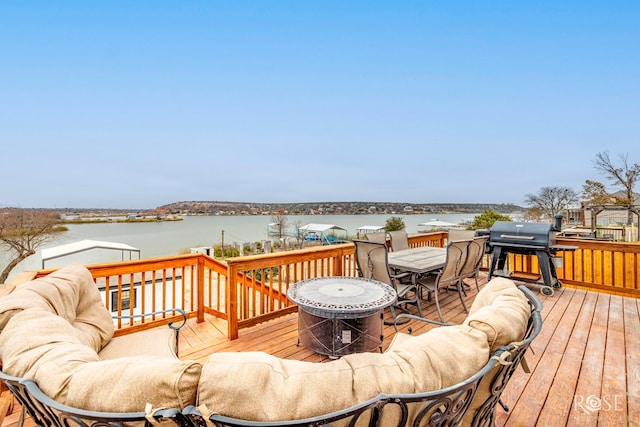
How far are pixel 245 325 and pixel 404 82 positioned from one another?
8.30 meters

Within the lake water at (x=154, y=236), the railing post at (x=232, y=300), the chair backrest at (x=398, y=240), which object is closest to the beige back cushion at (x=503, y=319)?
the railing post at (x=232, y=300)

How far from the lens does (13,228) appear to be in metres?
13.7

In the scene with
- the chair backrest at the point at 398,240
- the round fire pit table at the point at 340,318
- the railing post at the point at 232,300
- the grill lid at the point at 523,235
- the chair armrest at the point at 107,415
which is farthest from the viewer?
the chair backrest at the point at 398,240

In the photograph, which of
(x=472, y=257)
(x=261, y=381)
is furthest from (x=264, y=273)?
(x=261, y=381)

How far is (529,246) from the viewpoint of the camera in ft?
15.5

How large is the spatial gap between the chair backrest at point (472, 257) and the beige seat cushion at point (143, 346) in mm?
3611

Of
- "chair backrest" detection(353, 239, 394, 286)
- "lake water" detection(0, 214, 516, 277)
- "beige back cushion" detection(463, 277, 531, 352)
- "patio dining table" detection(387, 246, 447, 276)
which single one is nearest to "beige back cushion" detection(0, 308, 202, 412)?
"beige back cushion" detection(463, 277, 531, 352)

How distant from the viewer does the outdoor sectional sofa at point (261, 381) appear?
726 millimetres

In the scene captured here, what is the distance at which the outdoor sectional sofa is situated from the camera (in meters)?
0.73

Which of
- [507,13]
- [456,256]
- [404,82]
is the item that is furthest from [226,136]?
[456,256]

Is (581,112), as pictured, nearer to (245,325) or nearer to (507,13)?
(507,13)

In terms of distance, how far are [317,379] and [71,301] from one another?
1.95 m

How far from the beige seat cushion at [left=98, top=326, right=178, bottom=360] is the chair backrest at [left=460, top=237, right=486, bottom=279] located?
11.8 feet

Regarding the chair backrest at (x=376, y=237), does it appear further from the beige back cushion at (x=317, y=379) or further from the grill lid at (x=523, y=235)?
the beige back cushion at (x=317, y=379)
